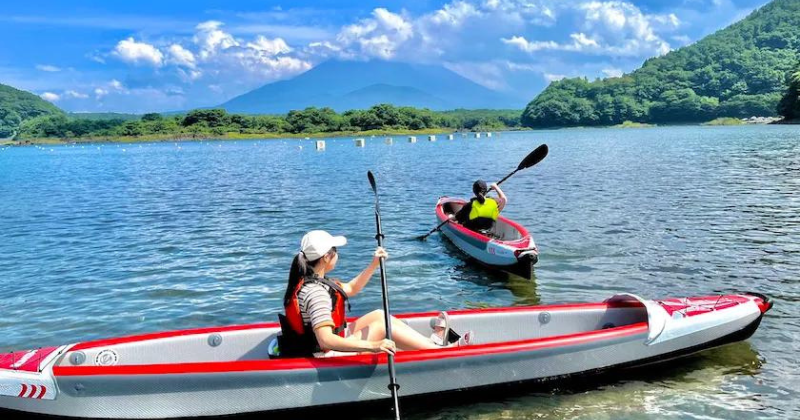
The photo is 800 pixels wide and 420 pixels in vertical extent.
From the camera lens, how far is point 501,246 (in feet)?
42.1

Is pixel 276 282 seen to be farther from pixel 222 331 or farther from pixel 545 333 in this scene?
pixel 545 333

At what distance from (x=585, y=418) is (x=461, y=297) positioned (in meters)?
5.26

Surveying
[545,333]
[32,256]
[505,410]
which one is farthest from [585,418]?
[32,256]

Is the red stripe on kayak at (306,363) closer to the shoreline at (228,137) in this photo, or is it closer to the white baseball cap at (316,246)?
the white baseball cap at (316,246)

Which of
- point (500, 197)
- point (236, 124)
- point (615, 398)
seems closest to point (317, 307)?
point (615, 398)

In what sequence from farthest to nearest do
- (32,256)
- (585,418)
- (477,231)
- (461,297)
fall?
(32,256) < (477,231) < (461,297) < (585,418)

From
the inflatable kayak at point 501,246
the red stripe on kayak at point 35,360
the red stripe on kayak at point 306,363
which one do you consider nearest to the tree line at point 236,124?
the inflatable kayak at point 501,246

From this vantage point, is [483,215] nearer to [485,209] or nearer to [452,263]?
[485,209]

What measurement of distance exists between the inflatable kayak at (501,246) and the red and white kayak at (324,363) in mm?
3658

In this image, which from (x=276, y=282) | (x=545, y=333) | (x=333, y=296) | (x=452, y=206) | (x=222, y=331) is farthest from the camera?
(x=452, y=206)

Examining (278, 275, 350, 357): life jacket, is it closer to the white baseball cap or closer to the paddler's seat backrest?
the paddler's seat backrest

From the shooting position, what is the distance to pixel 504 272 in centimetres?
1327

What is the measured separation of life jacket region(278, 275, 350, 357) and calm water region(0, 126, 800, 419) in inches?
58.9

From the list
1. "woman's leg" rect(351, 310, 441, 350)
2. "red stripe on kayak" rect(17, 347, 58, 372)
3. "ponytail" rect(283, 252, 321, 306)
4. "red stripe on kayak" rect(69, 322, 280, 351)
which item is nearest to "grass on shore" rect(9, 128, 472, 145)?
"red stripe on kayak" rect(69, 322, 280, 351)
